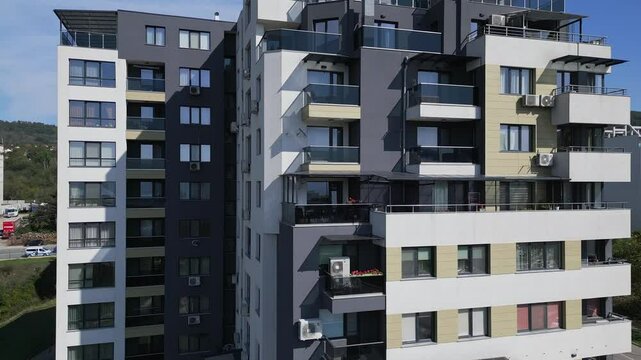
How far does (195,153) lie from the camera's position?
27969 mm

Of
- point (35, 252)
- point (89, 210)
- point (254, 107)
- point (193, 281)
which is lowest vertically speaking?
point (35, 252)

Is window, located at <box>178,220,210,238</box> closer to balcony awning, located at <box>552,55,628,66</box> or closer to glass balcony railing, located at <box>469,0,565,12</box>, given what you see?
glass balcony railing, located at <box>469,0,565,12</box>

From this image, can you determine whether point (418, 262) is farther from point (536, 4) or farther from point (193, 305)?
point (193, 305)

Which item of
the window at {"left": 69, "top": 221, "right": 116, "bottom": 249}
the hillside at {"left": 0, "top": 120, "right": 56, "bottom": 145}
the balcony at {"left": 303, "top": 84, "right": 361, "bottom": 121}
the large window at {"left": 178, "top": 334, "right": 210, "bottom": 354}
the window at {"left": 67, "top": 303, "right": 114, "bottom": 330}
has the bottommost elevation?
the large window at {"left": 178, "top": 334, "right": 210, "bottom": 354}

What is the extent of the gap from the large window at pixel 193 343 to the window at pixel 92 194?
33.1 feet

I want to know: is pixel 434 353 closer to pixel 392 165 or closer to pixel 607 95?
pixel 392 165

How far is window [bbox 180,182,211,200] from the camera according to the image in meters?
27.8

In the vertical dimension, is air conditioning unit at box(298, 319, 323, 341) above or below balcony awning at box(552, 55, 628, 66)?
below

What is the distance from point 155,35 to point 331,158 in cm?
1712

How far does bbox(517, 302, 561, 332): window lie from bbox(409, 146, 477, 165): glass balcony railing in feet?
22.5

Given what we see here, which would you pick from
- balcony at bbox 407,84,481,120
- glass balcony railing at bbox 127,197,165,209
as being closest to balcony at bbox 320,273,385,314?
balcony at bbox 407,84,481,120

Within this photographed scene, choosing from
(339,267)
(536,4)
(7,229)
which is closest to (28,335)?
(339,267)

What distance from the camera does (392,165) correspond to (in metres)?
18.7

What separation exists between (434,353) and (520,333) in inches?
164
